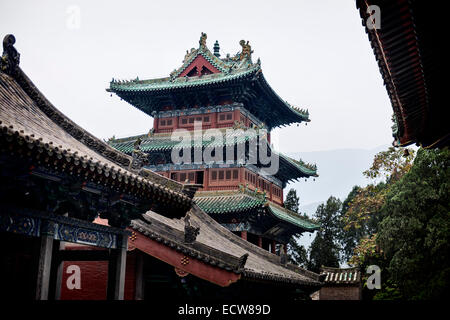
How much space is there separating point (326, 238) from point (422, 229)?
23.5 m

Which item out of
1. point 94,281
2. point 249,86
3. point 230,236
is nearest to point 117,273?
point 94,281

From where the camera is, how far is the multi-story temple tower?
883 inches

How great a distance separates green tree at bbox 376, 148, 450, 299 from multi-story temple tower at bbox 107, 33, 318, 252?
19.0 feet

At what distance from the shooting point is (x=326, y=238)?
4212 centimetres

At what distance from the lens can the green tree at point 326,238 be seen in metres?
36.9

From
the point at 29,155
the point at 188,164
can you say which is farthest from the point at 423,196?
the point at 29,155

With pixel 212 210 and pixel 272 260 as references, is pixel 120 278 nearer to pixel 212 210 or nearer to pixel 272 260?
pixel 272 260

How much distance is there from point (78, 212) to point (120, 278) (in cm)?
154

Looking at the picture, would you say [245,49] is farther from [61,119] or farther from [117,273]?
[117,273]

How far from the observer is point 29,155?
239 inches

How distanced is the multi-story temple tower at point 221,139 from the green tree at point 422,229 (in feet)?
19.0

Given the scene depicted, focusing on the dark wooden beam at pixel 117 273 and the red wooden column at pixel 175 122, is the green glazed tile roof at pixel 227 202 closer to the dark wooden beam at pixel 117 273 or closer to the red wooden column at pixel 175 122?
the red wooden column at pixel 175 122
